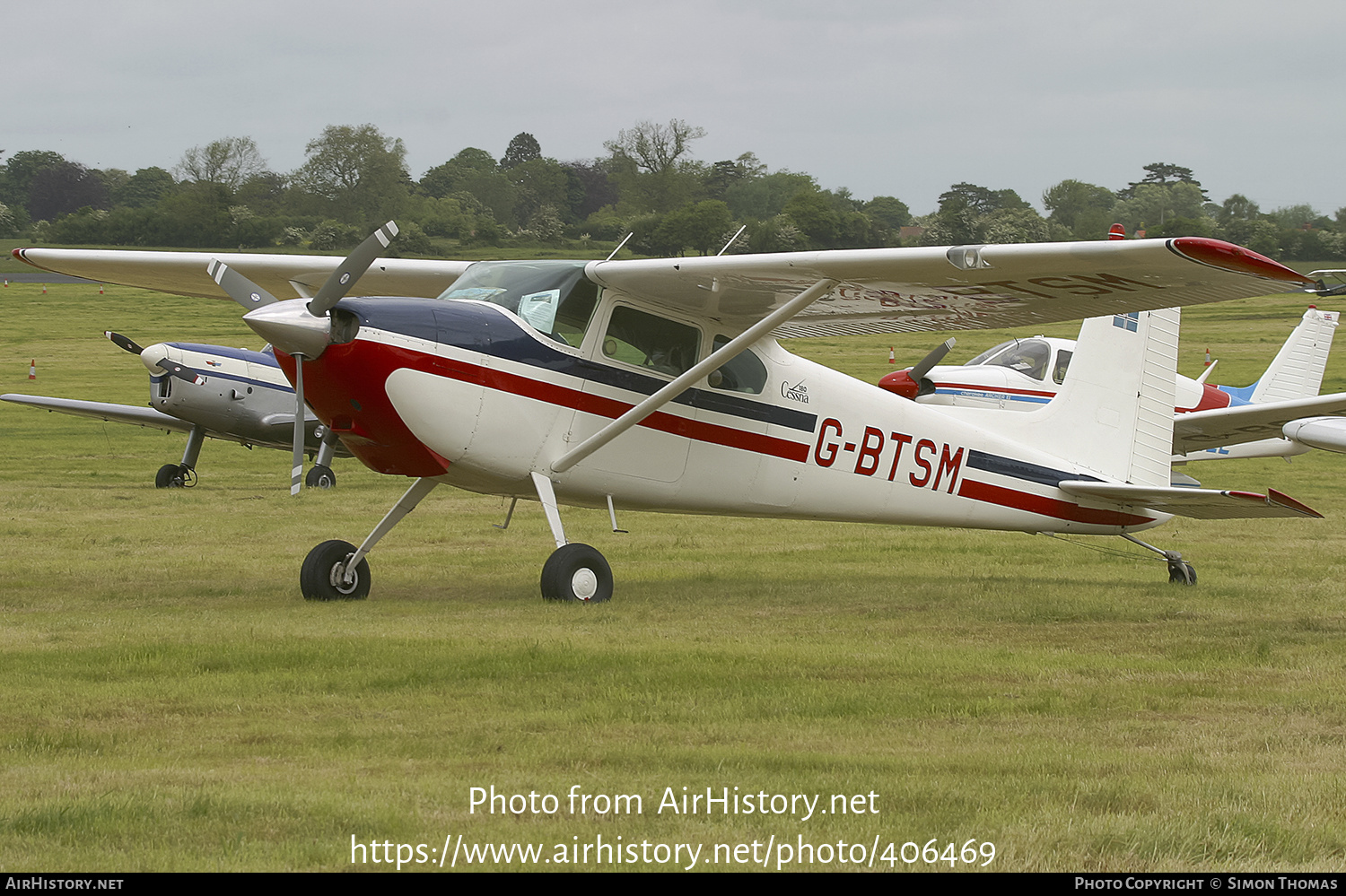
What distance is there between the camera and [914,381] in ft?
56.2

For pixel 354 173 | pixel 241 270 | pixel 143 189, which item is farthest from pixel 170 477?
pixel 143 189

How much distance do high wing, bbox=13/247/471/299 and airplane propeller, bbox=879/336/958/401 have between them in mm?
6346

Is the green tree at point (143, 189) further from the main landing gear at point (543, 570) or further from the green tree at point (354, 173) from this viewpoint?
the main landing gear at point (543, 570)

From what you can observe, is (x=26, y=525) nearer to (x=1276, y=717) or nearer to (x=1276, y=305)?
(x=1276, y=717)

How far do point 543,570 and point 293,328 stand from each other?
2.61 m

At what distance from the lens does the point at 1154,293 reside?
→ 917cm

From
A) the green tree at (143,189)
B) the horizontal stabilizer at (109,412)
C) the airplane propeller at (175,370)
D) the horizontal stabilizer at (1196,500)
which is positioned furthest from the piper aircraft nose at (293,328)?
the green tree at (143,189)

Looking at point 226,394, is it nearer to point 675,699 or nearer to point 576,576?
point 576,576

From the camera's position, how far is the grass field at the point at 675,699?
4.47 meters

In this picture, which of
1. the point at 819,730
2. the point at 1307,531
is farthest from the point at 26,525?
Result: the point at 1307,531

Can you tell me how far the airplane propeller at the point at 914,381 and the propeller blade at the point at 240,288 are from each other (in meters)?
9.05

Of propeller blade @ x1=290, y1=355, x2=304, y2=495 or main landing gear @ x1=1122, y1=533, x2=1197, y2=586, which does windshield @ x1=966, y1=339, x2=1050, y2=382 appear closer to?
main landing gear @ x1=1122, y1=533, x2=1197, y2=586

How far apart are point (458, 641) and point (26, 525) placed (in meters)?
8.84

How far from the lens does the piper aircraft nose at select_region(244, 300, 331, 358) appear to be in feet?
29.2
